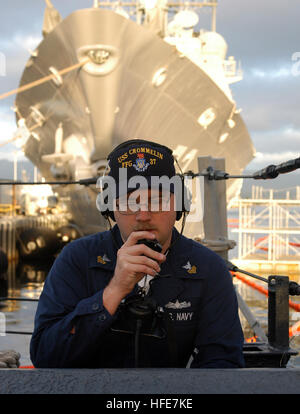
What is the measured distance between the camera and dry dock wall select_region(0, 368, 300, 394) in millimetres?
830

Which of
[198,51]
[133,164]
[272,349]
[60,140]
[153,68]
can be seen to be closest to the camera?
[133,164]

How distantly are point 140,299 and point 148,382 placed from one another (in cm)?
40

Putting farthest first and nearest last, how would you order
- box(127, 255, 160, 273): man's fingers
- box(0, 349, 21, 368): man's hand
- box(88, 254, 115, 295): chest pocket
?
box(0, 349, 21, 368): man's hand < box(88, 254, 115, 295): chest pocket < box(127, 255, 160, 273): man's fingers

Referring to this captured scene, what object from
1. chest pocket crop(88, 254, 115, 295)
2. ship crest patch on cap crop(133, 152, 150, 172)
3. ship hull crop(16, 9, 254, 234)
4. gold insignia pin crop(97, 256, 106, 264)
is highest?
ship hull crop(16, 9, 254, 234)

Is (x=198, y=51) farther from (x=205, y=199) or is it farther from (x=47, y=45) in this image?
(x=205, y=199)

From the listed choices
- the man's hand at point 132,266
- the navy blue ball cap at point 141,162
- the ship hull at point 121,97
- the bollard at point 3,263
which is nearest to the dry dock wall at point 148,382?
the man's hand at point 132,266

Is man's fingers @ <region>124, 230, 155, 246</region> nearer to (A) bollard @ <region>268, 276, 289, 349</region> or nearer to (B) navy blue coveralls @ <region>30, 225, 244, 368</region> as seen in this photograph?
(B) navy blue coveralls @ <region>30, 225, 244, 368</region>

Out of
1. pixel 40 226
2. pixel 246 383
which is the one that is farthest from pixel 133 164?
pixel 40 226

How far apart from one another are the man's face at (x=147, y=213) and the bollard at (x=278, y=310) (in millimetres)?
805

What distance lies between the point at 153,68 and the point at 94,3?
830 centimetres

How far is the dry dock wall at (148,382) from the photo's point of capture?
2.72 feet

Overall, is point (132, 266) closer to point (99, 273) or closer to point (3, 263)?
point (99, 273)

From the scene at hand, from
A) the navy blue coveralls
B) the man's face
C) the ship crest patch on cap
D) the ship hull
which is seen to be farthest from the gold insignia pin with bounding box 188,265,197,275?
the ship hull

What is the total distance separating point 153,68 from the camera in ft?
41.4
